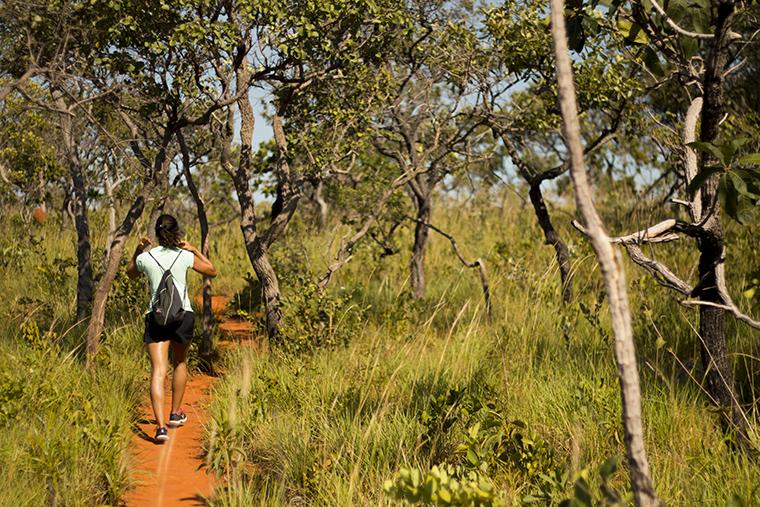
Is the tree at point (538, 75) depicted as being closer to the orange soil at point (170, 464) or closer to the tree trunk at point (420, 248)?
the tree trunk at point (420, 248)

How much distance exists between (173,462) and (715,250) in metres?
4.20

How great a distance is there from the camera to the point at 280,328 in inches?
290

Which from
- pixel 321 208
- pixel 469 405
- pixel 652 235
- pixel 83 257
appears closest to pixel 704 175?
pixel 652 235

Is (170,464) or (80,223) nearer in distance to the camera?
(170,464)

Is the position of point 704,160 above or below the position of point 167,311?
above

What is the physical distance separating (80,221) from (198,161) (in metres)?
1.50

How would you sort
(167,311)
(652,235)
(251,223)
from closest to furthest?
1. (652,235)
2. (167,311)
3. (251,223)

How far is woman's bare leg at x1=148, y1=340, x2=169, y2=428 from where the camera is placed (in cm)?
627

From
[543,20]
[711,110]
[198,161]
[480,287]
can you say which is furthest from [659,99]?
[711,110]

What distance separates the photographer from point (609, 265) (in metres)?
2.54

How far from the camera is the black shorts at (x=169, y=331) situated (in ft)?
21.3

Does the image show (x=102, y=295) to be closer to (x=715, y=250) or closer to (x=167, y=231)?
(x=167, y=231)

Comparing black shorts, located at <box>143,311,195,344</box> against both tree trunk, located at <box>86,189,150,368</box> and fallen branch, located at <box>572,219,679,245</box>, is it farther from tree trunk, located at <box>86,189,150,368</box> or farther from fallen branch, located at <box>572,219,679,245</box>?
fallen branch, located at <box>572,219,679,245</box>

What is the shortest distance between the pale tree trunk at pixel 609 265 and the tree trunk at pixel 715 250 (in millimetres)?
2005
